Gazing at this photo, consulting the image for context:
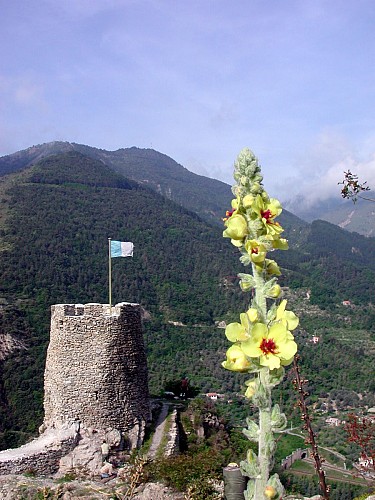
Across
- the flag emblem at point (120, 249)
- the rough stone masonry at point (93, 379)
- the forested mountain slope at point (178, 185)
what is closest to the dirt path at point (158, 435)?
the rough stone masonry at point (93, 379)

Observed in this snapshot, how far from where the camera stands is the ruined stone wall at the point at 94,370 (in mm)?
12230

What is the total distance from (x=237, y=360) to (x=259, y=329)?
187mm

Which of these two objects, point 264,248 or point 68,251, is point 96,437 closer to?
point 264,248

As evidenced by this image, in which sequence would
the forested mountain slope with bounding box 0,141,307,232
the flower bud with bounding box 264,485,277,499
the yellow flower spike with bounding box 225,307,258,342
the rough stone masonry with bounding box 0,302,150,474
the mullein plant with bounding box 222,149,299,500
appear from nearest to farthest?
1. the flower bud with bounding box 264,485,277,499
2. the mullein plant with bounding box 222,149,299,500
3. the yellow flower spike with bounding box 225,307,258,342
4. the rough stone masonry with bounding box 0,302,150,474
5. the forested mountain slope with bounding box 0,141,307,232

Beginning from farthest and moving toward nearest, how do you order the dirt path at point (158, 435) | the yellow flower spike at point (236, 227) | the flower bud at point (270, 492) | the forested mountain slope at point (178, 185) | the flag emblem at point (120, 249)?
the forested mountain slope at point (178, 185)
the flag emblem at point (120, 249)
the dirt path at point (158, 435)
the yellow flower spike at point (236, 227)
the flower bud at point (270, 492)

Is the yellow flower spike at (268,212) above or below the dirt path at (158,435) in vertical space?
above

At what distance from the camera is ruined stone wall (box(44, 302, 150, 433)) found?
482 inches

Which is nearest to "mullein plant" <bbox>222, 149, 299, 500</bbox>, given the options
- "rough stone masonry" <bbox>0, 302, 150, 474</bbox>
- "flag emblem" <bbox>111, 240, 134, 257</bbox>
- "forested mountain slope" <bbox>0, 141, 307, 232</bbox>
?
"rough stone masonry" <bbox>0, 302, 150, 474</bbox>

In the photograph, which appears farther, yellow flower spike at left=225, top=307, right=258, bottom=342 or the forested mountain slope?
the forested mountain slope

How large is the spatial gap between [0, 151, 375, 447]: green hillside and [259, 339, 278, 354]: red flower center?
21718 millimetres

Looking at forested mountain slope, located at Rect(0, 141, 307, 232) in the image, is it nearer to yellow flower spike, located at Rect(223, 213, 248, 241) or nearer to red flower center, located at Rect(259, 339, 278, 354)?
yellow flower spike, located at Rect(223, 213, 248, 241)

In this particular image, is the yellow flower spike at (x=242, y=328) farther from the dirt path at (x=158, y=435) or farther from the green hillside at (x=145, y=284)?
the green hillside at (x=145, y=284)

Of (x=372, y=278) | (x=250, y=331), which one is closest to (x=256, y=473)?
(x=250, y=331)

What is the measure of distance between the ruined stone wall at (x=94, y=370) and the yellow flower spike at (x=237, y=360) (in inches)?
407
